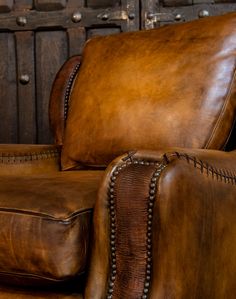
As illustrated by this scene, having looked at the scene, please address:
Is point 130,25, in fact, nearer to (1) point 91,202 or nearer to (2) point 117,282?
(1) point 91,202

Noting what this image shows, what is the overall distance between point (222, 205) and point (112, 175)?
0.75 feet

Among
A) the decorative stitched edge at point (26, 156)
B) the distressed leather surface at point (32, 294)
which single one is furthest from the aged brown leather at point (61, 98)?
the distressed leather surface at point (32, 294)

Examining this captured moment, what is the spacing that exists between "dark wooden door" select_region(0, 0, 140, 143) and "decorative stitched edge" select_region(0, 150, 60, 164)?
0.67 metres

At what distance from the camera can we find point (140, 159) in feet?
3.45

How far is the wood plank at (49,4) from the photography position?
93.7 inches

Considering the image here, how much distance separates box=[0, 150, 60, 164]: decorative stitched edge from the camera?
5.58ft

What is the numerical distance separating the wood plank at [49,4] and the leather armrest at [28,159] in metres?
0.79

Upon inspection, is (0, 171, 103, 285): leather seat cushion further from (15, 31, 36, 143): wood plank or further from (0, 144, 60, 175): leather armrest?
(15, 31, 36, 143): wood plank

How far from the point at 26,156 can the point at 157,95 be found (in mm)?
447

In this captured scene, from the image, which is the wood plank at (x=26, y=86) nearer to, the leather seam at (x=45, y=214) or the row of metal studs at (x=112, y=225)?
the leather seam at (x=45, y=214)

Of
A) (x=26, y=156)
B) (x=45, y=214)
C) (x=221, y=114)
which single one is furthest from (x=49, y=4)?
(x=45, y=214)

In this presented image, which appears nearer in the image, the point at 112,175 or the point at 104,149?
the point at 112,175

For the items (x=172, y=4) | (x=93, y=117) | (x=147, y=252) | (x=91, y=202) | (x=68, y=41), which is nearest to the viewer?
(x=147, y=252)

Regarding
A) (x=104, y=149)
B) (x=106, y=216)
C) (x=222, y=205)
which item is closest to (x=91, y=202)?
(x=106, y=216)
